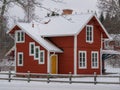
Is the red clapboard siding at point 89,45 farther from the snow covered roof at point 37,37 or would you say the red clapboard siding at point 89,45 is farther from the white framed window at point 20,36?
the white framed window at point 20,36

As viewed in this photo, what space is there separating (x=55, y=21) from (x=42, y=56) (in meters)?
6.49

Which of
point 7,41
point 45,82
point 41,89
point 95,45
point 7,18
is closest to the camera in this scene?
point 7,18

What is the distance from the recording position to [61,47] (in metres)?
45.5

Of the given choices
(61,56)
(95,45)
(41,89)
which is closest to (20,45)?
(61,56)

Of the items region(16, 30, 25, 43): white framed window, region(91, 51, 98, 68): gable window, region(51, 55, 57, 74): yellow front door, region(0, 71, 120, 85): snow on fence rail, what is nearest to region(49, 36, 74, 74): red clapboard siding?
region(51, 55, 57, 74): yellow front door

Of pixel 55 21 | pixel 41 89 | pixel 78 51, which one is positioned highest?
pixel 55 21

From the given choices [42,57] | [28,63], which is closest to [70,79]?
[42,57]

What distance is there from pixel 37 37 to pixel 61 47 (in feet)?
9.52

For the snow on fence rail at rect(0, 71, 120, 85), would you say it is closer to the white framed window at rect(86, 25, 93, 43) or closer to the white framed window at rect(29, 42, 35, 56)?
the white framed window at rect(29, 42, 35, 56)

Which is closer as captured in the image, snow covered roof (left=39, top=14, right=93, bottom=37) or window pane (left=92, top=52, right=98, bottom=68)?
snow covered roof (left=39, top=14, right=93, bottom=37)

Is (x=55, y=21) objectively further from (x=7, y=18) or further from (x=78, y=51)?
(x=7, y=18)

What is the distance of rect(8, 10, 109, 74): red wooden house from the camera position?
4453cm

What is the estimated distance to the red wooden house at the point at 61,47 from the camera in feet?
146

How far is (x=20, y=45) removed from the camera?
1848 inches
